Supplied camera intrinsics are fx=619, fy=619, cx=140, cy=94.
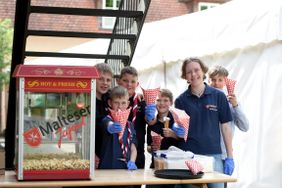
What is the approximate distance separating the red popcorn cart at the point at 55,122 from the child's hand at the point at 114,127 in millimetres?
437

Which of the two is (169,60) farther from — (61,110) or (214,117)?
(61,110)

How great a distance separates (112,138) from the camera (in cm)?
434

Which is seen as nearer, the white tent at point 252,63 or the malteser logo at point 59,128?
the malteser logo at point 59,128

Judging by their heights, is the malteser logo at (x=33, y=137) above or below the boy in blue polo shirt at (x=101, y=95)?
below

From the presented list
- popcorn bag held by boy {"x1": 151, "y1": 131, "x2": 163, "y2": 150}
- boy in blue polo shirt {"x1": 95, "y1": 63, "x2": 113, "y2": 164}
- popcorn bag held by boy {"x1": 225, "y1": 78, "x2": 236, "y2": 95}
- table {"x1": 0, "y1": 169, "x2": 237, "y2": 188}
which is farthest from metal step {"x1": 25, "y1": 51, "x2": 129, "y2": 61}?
table {"x1": 0, "y1": 169, "x2": 237, "y2": 188}

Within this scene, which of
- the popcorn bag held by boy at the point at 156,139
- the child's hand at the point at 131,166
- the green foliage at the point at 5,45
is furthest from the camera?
the green foliage at the point at 5,45

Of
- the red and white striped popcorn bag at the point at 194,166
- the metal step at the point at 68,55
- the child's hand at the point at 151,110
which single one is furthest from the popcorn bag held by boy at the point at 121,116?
the metal step at the point at 68,55

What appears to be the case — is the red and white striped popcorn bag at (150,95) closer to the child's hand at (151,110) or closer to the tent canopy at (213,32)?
the child's hand at (151,110)

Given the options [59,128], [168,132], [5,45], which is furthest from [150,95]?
[5,45]

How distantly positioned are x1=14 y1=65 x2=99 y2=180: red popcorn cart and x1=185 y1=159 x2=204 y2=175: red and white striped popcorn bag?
24.8 inches

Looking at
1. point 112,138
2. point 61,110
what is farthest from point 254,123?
point 61,110

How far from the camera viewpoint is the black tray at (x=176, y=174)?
385 centimetres

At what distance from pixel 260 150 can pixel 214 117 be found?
5.43 feet

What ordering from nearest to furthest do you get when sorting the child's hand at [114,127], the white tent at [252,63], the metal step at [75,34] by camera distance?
the child's hand at [114,127], the metal step at [75,34], the white tent at [252,63]
